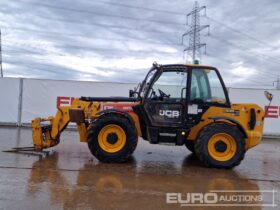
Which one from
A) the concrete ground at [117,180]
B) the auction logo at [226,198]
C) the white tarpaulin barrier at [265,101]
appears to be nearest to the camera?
the concrete ground at [117,180]

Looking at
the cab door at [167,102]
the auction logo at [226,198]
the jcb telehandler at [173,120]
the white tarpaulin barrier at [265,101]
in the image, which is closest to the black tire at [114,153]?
the jcb telehandler at [173,120]

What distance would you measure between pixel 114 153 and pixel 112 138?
339 mm

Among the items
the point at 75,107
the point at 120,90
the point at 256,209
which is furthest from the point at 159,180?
the point at 120,90

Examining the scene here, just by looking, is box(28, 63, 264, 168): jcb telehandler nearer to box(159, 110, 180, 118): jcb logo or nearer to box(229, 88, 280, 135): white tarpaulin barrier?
box(159, 110, 180, 118): jcb logo

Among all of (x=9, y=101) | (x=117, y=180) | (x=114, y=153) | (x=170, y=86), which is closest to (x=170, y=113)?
(x=170, y=86)

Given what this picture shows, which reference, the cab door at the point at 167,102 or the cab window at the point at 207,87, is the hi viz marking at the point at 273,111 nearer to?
the cab window at the point at 207,87

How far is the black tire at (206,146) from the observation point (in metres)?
7.86

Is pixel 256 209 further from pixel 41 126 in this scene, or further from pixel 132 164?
pixel 41 126

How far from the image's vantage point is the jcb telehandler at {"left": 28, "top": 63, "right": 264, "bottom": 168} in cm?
793

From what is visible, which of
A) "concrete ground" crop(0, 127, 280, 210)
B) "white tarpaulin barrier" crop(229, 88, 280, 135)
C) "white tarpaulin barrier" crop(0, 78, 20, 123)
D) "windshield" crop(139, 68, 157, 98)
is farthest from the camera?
"white tarpaulin barrier" crop(0, 78, 20, 123)

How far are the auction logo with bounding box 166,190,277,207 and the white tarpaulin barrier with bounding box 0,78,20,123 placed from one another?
38.3 ft

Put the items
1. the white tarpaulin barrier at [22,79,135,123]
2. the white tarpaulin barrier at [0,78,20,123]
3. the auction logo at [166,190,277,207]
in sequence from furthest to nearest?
1. the white tarpaulin barrier at [0,78,20,123]
2. the white tarpaulin barrier at [22,79,135,123]
3. the auction logo at [166,190,277,207]

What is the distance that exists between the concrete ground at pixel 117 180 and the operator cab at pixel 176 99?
0.85 metres

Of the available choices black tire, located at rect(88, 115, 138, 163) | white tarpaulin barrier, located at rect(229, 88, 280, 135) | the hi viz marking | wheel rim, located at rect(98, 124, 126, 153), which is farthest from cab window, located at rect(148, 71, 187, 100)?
the hi viz marking
